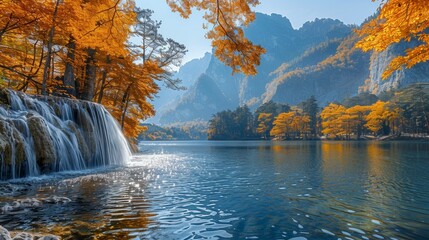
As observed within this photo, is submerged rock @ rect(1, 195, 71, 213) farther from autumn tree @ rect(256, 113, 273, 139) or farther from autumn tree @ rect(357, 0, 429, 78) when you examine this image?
autumn tree @ rect(256, 113, 273, 139)

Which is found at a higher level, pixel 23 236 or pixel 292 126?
pixel 292 126

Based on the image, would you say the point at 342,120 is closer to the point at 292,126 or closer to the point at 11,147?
the point at 292,126

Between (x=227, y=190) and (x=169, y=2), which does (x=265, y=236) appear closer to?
(x=227, y=190)

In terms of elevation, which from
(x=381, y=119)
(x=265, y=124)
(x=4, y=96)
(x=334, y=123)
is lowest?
(x=4, y=96)

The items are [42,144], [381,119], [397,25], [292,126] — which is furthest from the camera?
[292,126]

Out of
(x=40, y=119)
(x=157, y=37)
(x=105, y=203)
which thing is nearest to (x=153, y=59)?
(x=157, y=37)

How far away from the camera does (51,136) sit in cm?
1101

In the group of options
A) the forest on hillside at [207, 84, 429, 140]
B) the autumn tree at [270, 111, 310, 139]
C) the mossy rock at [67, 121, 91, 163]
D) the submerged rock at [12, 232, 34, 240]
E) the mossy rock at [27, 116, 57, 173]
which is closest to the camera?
the submerged rock at [12, 232, 34, 240]

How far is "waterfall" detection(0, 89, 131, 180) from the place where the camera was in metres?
9.14

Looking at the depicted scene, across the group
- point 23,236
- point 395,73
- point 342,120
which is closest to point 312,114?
point 342,120

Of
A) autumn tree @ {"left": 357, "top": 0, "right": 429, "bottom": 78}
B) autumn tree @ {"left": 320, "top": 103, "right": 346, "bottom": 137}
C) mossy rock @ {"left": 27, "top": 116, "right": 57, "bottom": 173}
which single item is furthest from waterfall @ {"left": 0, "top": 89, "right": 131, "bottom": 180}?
autumn tree @ {"left": 320, "top": 103, "right": 346, "bottom": 137}

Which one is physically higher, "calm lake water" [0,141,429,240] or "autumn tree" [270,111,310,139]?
"autumn tree" [270,111,310,139]

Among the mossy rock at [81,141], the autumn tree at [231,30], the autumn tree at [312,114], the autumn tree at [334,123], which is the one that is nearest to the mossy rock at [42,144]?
the mossy rock at [81,141]

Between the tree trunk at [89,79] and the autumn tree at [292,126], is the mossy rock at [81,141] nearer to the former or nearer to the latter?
the tree trunk at [89,79]
